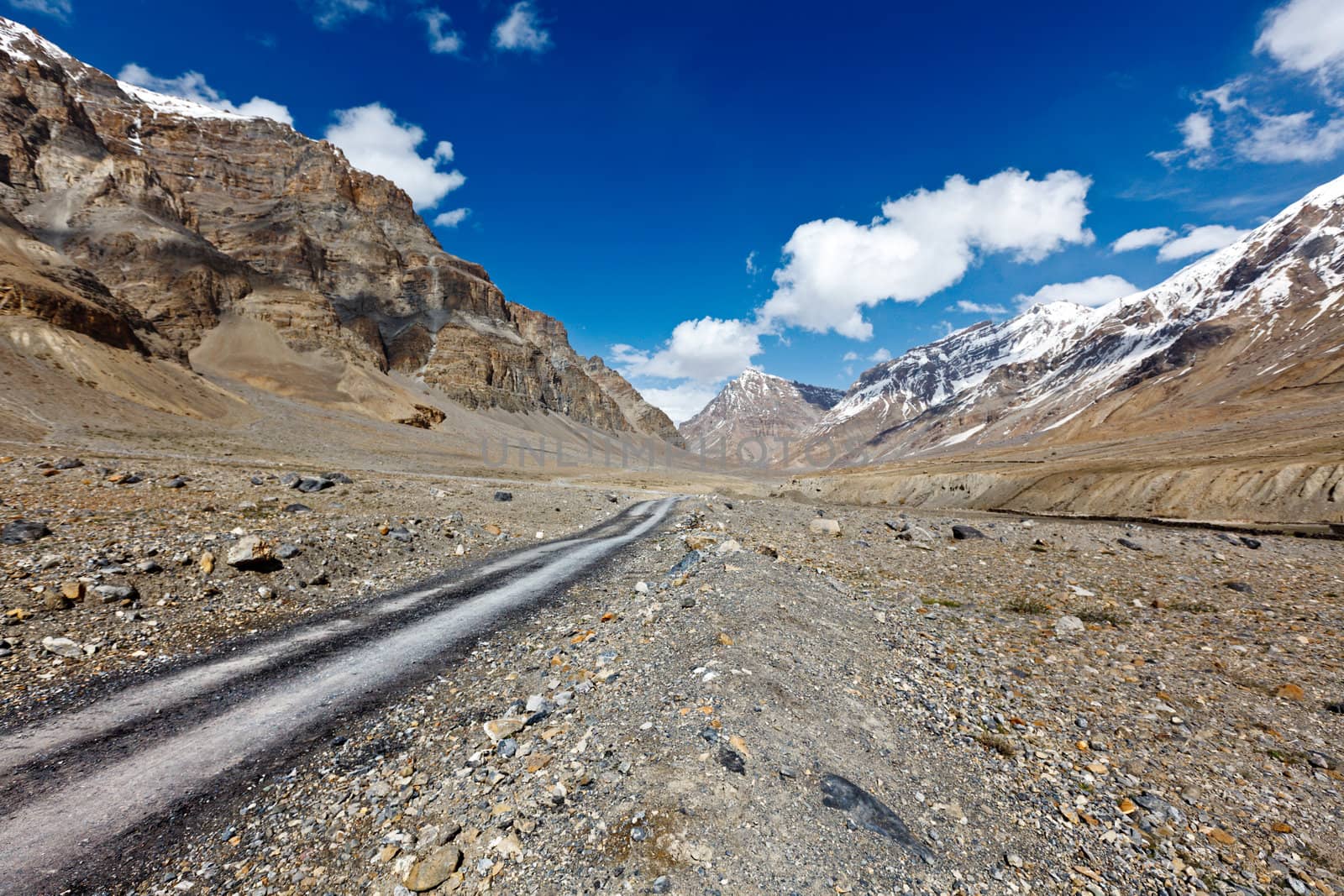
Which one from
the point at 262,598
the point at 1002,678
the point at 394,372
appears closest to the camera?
the point at 1002,678

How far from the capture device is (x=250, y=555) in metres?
12.2

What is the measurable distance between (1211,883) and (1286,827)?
5.31 ft

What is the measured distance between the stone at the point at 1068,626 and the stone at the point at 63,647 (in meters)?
18.3

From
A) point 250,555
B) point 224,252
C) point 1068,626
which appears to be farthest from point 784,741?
point 224,252

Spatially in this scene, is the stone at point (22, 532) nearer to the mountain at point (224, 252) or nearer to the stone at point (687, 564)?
the stone at point (687, 564)

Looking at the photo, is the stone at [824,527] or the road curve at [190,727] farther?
the stone at [824,527]

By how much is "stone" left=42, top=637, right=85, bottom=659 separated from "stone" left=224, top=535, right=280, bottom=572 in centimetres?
351

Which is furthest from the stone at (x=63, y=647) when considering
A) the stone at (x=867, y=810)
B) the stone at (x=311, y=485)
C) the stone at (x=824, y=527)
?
the stone at (x=824, y=527)

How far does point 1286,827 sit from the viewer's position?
5.32 meters


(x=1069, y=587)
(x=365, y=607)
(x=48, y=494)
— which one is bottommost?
(x=365, y=607)

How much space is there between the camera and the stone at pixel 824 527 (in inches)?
987

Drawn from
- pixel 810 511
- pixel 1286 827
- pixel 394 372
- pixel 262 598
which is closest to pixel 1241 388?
pixel 810 511

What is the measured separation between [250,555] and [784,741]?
517 inches

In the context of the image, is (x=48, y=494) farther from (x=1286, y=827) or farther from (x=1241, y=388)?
(x=1241, y=388)
